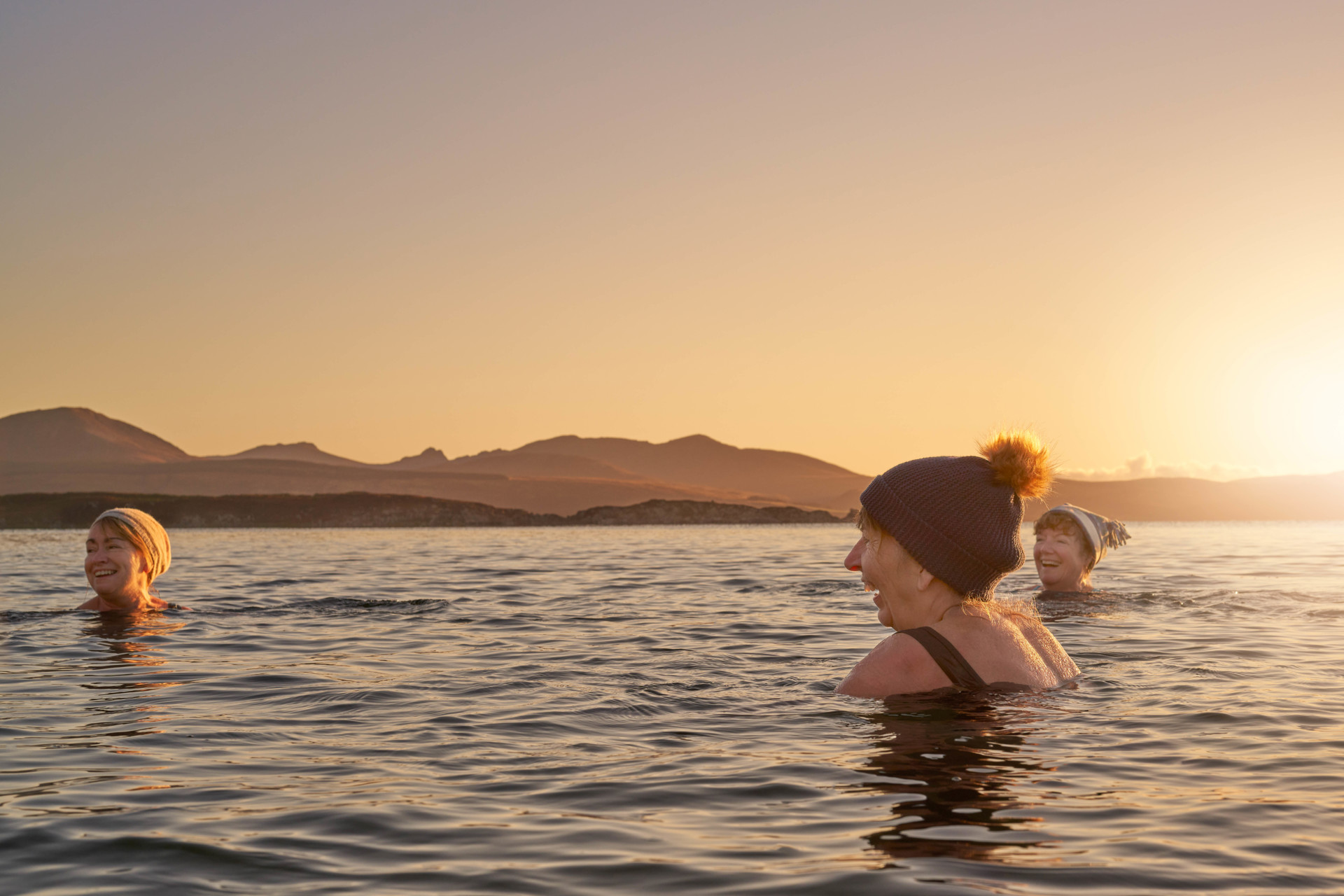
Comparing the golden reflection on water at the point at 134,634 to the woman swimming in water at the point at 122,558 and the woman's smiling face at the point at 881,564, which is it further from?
the woman's smiling face at the point at 881,564

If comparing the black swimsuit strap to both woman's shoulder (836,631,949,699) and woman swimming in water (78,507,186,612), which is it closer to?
woman's shoulder (836,631,949,699)

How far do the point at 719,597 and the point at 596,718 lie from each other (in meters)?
9.96

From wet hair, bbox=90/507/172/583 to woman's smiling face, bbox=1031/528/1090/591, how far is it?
1052 cm

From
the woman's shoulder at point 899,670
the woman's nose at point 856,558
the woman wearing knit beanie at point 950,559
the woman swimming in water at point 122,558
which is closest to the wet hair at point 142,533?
the woman swimming in water at point 122,558

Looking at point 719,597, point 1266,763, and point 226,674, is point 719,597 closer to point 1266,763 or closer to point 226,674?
point 226,674

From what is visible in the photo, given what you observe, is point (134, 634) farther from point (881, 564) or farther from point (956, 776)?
point (956, 776)

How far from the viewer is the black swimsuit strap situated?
6223 mm

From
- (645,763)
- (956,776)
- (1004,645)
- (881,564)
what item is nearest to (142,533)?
(645,763)

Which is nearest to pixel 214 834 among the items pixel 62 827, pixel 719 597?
pixel 62 827

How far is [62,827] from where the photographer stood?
462 centimetres

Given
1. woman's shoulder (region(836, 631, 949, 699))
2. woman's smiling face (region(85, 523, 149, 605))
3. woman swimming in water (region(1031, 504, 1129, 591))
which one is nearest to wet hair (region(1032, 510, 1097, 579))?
woman swimming in water (region(1031, 504, 1129, 591))

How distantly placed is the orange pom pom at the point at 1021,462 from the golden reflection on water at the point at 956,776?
123cm

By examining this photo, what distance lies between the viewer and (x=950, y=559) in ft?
20.4

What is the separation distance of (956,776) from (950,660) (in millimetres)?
1127
